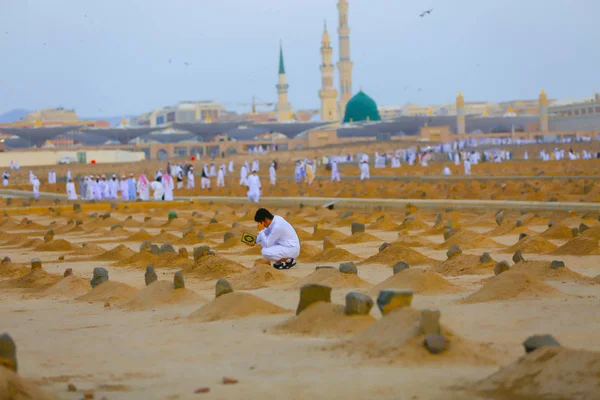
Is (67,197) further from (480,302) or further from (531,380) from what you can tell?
(531,380)

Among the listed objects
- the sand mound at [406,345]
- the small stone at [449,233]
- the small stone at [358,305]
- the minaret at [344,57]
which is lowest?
the small stone at [449,233]

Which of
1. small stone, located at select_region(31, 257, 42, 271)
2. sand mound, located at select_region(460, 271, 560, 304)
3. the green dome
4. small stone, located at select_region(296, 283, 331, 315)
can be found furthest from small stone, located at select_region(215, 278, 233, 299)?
the green dome

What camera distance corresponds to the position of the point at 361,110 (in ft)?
310

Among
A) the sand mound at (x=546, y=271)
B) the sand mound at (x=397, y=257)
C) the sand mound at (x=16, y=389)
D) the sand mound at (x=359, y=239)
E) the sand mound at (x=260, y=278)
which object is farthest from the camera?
the sand mound at (x=359, y=239)

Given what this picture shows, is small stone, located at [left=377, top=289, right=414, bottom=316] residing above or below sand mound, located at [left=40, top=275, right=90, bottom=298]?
above

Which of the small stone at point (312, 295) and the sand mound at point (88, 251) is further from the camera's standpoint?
the sand mound at point (88, 251)

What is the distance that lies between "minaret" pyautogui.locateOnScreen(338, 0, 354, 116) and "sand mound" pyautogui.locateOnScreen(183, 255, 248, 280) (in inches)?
3536

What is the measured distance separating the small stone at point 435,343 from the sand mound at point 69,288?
4582mm

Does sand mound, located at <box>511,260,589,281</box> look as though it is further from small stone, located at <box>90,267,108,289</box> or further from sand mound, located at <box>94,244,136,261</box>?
sand mound, located at <box>94,244,136,261</box>

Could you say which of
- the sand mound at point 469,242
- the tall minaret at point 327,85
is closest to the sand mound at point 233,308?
the sand mound at point 469,242

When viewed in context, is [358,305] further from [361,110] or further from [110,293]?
[361,110]

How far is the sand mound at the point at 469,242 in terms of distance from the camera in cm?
1194

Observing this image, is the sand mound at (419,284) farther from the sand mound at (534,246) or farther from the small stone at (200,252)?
the sand mound at (534,246)

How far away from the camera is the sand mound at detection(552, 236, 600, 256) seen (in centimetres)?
1036
